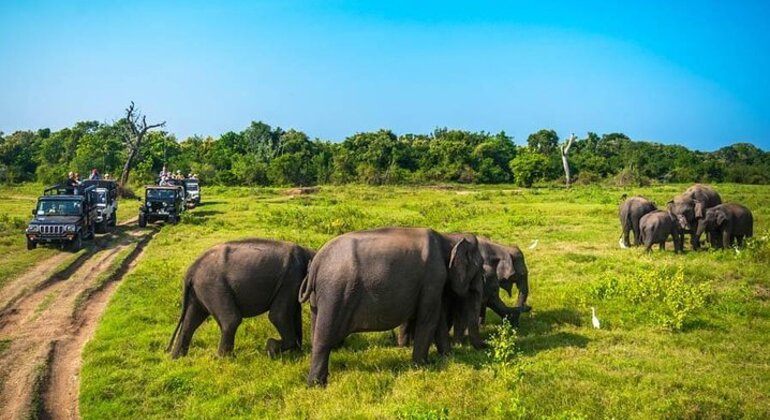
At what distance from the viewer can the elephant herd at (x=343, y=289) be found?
9.25 meters

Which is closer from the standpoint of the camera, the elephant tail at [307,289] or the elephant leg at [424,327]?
the elephant tail at [307,289]

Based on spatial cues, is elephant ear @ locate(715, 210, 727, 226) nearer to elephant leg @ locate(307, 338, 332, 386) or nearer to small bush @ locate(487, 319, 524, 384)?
small bush @ locate(487, 319, 524, 384)

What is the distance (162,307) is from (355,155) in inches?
2486

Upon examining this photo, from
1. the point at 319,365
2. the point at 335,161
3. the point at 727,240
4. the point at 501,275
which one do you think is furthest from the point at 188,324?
the point at 335,161

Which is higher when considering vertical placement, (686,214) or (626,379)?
(686,214)

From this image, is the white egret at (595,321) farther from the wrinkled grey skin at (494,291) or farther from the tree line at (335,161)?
the tree line at (335,161)

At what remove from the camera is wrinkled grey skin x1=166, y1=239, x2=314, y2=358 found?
10359 mm

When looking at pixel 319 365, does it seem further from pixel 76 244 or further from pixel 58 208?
pixel 58 208

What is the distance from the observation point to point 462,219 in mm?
30484

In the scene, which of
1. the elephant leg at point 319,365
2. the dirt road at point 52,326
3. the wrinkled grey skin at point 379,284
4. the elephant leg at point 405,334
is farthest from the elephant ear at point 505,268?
the dirt road at point 52,326

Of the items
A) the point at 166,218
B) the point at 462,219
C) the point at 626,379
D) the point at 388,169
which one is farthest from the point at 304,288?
the point at 388,169

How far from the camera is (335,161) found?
74375 mm

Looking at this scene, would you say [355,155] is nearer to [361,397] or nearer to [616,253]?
[616,253]

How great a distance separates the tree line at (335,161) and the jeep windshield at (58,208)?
114ft
